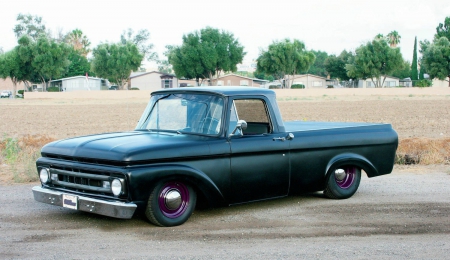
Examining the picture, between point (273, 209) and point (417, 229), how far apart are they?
192 cm

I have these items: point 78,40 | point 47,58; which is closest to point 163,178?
point 47,58

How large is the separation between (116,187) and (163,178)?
20.1 inches

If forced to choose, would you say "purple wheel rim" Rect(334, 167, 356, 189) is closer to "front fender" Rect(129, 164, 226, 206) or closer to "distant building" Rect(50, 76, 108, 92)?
"front fender" Rect(129, 164, 226, 206)

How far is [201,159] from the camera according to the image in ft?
21.9

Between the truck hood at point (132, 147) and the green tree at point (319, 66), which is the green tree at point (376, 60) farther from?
the truck hood at point (132, 147)

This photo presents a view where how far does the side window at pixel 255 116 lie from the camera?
7.46 metres

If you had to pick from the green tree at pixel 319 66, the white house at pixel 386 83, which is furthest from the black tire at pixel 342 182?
the green tree at pixel 319 66

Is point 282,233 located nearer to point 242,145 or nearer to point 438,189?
point 242,145

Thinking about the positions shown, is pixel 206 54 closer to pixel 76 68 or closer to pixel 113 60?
pixel 113 60

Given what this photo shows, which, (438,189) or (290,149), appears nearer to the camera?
(290,149)

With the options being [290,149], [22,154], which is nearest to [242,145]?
[290,149]

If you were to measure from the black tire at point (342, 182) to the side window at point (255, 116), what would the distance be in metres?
1.26

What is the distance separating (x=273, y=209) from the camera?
25.6ft

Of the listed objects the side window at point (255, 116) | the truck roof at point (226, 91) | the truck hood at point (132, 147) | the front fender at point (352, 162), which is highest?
the truck roof at point (226, 91)
